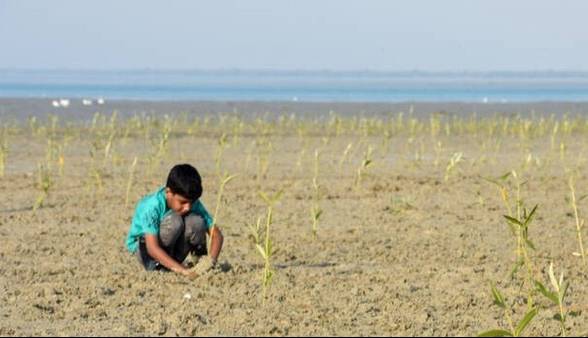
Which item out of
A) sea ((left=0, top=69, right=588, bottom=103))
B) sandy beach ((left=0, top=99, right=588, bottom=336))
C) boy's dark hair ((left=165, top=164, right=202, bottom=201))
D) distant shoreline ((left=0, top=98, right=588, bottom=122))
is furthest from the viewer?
sea ((left=0, top=69, right=588, bottom=103))

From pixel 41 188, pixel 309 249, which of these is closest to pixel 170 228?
pixel 309 249

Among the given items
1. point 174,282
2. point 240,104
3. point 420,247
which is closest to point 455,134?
point 420,247

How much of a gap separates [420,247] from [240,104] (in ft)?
102

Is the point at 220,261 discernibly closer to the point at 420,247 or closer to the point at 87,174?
the point at 420,247

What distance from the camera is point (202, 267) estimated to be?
6.39 m

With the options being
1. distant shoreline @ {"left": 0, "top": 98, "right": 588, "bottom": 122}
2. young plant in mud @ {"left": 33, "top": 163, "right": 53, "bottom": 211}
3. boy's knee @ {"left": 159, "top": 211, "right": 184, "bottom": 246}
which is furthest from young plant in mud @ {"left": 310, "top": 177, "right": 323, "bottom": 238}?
distant shoreline @ {"left": 0, "top": 98, "right": 588, "bottom": 122}

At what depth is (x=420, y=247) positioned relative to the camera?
309 inches

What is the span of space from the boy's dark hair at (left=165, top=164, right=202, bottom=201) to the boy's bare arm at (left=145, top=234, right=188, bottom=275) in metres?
0.28

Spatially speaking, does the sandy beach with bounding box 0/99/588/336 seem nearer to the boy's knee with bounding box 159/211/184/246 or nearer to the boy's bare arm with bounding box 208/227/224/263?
the boy's bare arm with bounding box 208/227/224/263

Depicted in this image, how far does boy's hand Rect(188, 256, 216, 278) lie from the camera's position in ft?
20.8

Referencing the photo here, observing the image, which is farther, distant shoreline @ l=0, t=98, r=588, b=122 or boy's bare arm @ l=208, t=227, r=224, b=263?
distant shoreline @ l=0, t=98, r=588, b=122

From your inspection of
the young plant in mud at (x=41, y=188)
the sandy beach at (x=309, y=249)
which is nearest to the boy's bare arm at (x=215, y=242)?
the sandy beach at (x=309, y=249)

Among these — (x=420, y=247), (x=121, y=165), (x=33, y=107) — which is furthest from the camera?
(x=33, y=107)

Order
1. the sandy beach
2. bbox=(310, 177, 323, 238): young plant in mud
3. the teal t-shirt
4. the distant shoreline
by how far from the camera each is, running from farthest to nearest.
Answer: the distant shoreline, bbox=(310, 177, 323, 238): young plant in mud, the teal t-shirt, the sandy beach
